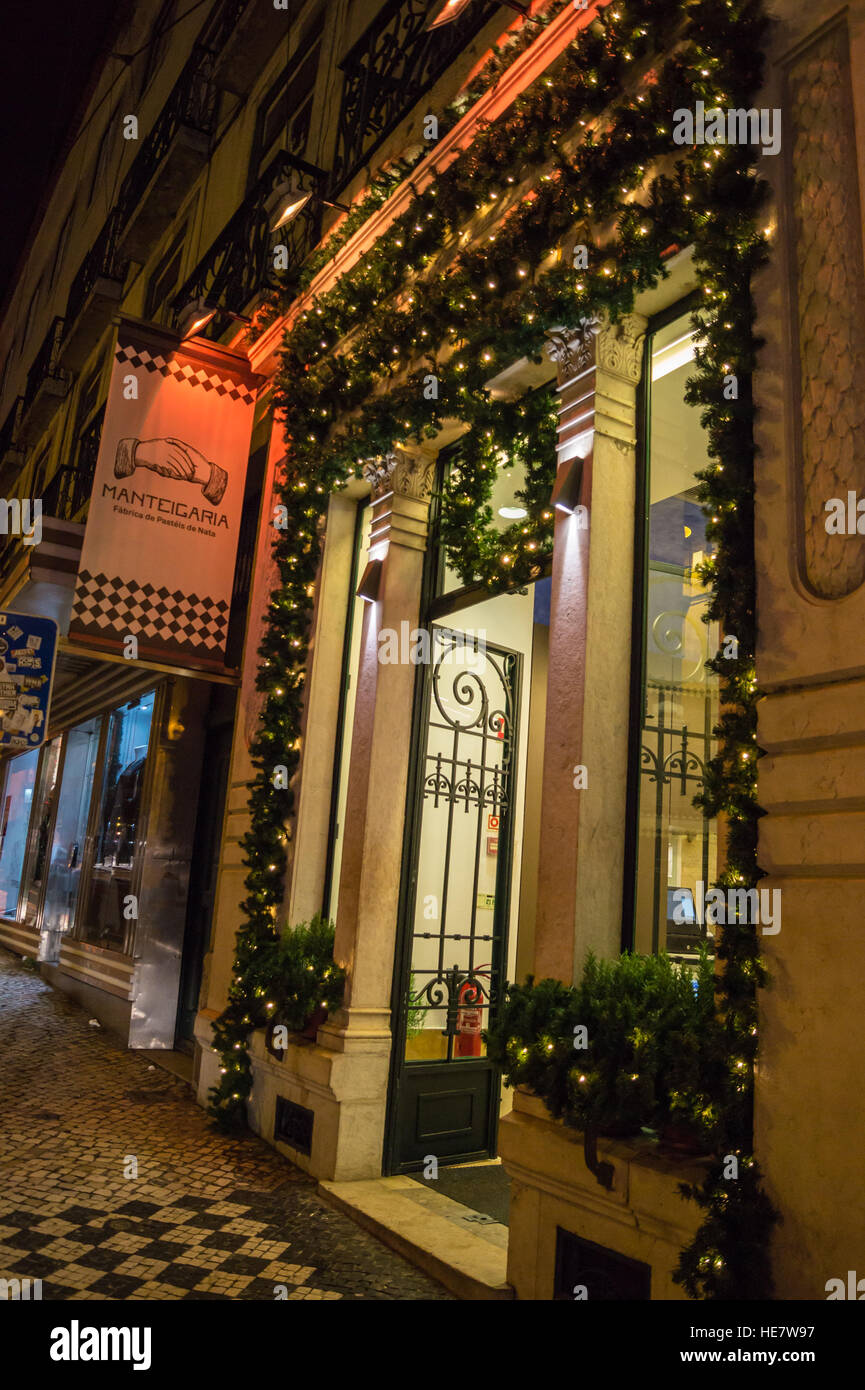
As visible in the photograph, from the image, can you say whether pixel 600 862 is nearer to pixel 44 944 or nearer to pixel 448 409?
pixel 448 409

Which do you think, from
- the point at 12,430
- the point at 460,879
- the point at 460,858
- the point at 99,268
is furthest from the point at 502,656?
the point at 12,430

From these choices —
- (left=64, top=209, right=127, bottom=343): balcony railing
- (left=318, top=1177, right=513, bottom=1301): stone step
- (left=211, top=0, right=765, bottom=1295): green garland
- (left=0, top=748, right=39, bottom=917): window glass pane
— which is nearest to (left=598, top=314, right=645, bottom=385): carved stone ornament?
(left=211, top=0, right=765, bottom=1295): green garland

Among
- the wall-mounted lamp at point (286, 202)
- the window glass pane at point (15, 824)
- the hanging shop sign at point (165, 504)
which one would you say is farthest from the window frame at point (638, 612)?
the window glass pane at point (15, 824)

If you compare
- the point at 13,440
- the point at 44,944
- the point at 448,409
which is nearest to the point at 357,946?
the point at 448,409

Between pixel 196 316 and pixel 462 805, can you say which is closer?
pixel 462 805

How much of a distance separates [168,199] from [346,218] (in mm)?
6442

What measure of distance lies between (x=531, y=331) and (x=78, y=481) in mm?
9397

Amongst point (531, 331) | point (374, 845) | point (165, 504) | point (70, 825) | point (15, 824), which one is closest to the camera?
point (531, 331)

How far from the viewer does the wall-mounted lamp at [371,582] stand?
6359 millimetres

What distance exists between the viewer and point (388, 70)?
23.6 feet

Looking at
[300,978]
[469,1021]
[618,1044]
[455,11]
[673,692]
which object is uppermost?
[455,11]

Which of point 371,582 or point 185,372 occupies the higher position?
point 185,372

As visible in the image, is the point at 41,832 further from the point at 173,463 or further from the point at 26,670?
the point at 173,463

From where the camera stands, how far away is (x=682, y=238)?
4.02 meters
